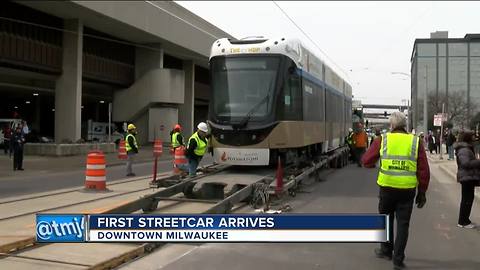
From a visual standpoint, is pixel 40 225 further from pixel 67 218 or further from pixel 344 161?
pixel 344 161

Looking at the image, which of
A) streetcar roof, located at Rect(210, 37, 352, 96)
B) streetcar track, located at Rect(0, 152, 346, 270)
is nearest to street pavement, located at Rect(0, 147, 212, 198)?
streetcar track, located at Rect(0, 152, 346, 270)

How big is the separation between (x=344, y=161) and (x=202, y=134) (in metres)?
12.2

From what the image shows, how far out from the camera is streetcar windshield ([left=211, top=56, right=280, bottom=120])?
1334 cm

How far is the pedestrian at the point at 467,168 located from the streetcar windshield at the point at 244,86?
4.94 m

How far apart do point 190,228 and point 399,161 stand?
278 centimetres

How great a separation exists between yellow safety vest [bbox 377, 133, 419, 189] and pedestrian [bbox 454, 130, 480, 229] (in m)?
3.20

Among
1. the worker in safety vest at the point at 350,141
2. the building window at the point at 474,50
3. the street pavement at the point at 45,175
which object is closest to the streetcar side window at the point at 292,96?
the street pavement at the point at 45,175

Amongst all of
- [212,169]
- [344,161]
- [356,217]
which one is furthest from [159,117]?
[356,217]

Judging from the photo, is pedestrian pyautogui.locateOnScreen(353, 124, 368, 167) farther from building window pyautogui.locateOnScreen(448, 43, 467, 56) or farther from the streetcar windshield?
the streetcar windshield

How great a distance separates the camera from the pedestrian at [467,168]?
30.5ft

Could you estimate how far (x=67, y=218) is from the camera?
16.7 feet

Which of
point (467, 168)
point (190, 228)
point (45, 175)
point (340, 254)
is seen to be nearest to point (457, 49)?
point (467, 168)

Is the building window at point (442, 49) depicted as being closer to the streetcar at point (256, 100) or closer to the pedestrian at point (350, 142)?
the pedestrian at point (350, 142)

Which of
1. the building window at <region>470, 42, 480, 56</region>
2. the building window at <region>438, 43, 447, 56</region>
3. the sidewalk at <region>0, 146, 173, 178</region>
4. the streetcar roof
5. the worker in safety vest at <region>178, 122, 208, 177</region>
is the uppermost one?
the building window at <region>438, 43, 447, 56</region>
